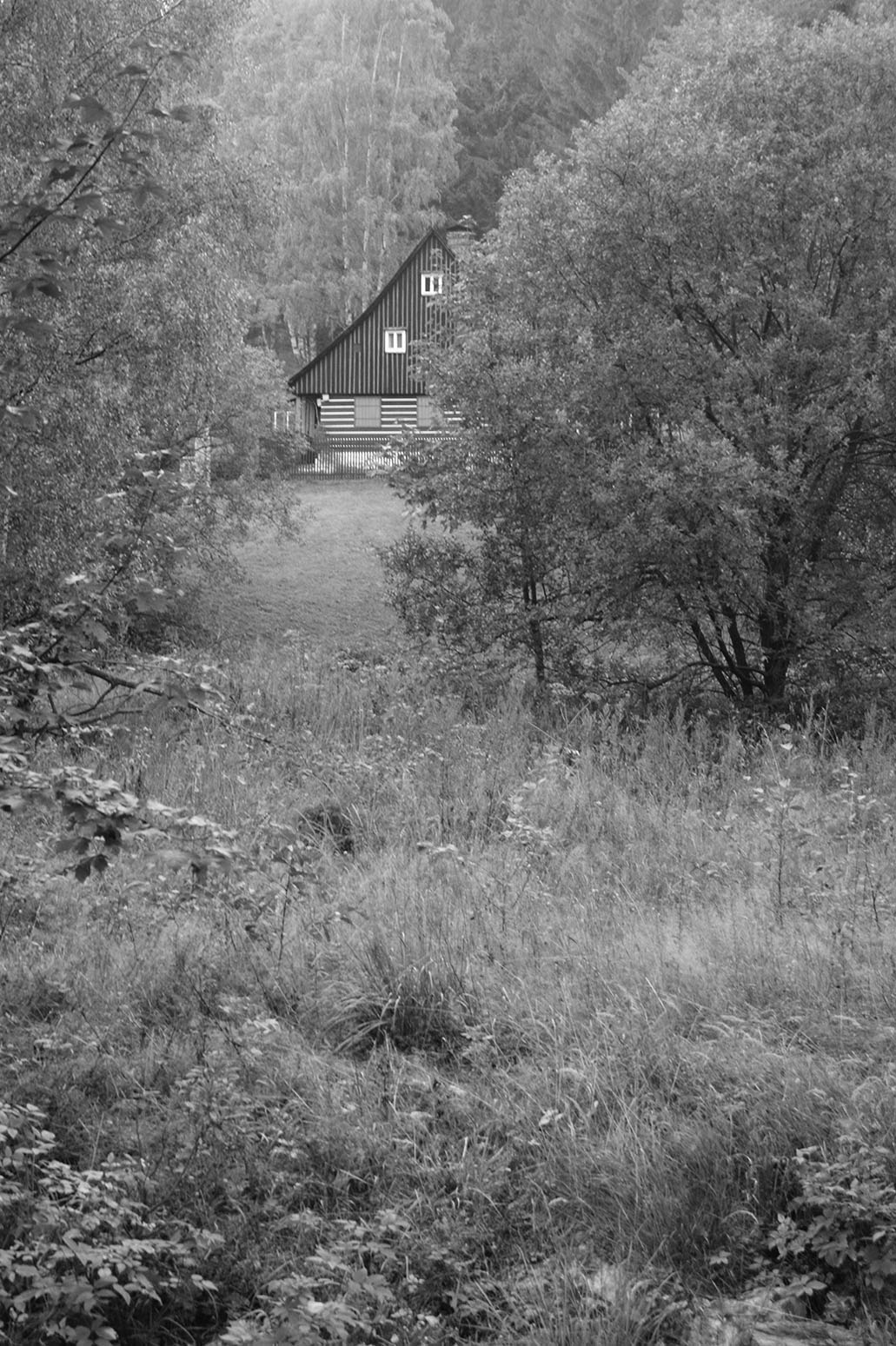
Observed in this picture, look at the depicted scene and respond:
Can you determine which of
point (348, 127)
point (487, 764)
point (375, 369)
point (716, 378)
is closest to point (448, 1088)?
point (487, 764)

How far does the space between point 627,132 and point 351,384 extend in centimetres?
3402

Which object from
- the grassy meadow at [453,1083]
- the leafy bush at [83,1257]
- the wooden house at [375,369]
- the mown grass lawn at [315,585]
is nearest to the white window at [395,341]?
the wooden house at [375,369]

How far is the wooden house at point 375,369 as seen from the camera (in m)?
44.6

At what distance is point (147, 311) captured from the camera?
14906mm

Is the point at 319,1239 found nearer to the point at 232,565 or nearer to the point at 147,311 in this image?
the point at 147,311

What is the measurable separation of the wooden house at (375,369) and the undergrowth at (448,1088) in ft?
122

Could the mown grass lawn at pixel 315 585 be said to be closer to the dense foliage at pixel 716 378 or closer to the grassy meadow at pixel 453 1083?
the dense foliage at pixel 716 378

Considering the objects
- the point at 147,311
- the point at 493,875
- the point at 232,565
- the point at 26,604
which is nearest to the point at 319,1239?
the point at 493,875

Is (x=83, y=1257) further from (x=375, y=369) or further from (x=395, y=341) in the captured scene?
(x=375, y=369)

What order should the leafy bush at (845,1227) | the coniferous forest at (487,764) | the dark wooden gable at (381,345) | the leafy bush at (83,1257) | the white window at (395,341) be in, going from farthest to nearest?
the white window at (395,341) < the dark wooden gable at (381,345) < the coniferous forest at (487,764) < the leafy bush at (845,1227) < the leafy bush at (83,1257)

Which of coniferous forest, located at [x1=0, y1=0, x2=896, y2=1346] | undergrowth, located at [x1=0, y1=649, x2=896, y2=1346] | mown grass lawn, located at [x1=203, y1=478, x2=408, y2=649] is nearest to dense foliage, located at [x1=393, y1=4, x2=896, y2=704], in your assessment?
coniferous forest, located at [x1=0, y1=0, x2=896, y2=1346]

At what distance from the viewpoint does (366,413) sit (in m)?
48.4

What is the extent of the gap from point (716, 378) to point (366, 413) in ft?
115

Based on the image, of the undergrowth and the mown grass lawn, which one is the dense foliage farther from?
the mown grass lawn
